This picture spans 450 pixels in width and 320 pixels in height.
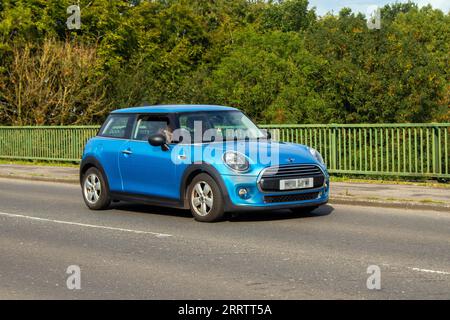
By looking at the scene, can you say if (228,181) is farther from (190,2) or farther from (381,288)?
(190,2)

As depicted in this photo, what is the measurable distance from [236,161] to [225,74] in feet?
170

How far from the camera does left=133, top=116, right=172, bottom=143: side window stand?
13.3 meters

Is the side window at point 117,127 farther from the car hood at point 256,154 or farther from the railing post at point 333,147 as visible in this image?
the railing post at point 333,147

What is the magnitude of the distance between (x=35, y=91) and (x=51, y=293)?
98.3ft

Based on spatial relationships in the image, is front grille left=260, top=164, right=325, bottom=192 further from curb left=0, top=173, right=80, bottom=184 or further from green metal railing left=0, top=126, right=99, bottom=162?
green metal railing left=0, top=126, right=99, bottom=162

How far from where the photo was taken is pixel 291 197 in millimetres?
12445

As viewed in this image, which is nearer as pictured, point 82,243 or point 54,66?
point 82,243

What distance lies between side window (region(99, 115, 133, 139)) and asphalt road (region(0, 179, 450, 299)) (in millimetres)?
1278

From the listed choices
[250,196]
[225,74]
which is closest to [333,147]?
[250,196]

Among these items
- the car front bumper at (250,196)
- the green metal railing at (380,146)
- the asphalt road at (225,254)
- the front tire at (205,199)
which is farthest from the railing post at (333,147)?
the front tire at (205,199)

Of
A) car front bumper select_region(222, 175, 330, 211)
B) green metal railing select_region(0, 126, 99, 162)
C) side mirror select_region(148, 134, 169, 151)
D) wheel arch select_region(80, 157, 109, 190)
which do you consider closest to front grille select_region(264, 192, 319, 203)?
car front bumper select_region(222, 175, 330, 211)

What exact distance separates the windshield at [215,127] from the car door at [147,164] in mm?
297

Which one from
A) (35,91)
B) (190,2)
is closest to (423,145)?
(35,91)

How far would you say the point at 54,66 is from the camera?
A: 3781 cm
